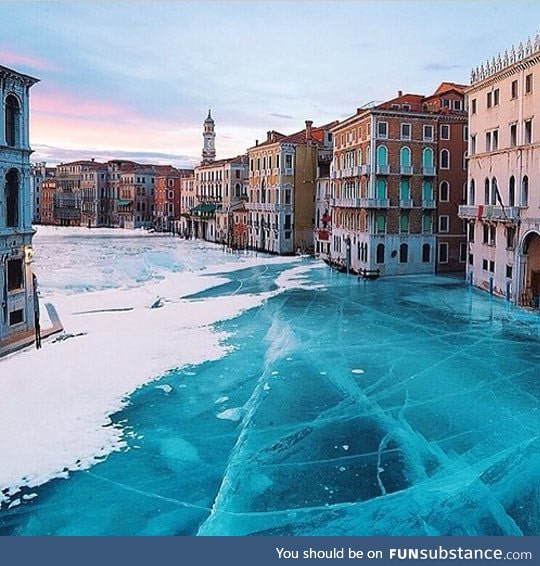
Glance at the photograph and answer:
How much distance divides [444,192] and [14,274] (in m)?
25.8

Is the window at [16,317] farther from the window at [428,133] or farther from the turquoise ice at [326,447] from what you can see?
the window at [428,133]

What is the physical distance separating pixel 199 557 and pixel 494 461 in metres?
5.28

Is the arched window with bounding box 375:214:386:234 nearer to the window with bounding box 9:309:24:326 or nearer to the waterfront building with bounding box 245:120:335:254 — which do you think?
the waterfront building with bounding box 245:120:335:254

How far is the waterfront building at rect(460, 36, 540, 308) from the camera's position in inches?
986

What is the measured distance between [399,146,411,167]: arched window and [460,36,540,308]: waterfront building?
5523 mm

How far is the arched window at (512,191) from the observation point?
26.6 meters

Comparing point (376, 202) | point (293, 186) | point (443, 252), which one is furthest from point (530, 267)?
point (293, 186)

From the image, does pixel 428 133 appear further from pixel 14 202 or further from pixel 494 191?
pixel 14 202

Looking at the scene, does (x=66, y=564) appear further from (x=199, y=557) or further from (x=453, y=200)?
(x=453, y=200)

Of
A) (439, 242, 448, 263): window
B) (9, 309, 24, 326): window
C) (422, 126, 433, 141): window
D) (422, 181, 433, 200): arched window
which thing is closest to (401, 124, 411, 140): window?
(422, 126, 433, 141): window

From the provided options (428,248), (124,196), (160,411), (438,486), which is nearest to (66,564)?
(438,486)

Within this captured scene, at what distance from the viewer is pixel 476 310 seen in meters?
24.3

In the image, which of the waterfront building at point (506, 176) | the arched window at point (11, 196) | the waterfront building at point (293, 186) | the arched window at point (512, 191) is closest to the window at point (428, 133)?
the waterfront building at point (506, 176)

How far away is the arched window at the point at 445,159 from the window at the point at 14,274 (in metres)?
25.4
